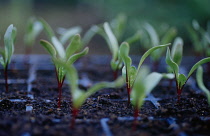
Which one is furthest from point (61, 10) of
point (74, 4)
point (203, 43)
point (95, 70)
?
point (203, 43)

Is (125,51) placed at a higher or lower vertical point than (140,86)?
higher

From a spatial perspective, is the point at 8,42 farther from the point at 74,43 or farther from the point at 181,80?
the point at 181,80

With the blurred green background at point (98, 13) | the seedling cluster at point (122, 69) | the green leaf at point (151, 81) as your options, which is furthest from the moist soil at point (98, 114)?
the blurred green background at point (98, 13)

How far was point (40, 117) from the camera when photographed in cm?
110

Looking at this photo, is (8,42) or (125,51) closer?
(125,51)

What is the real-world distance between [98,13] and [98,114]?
301cm

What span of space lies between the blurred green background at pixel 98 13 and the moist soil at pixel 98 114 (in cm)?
106

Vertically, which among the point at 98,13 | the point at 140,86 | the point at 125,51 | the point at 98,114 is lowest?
the point at 98,114

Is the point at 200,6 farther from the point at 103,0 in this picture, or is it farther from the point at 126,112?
the point at 126,112

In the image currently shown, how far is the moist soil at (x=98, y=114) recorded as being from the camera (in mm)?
1027

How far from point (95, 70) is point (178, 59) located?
828 millimetres

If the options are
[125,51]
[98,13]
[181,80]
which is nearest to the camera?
[125,51]

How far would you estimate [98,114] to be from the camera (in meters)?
1.18

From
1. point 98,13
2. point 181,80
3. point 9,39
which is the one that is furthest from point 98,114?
point 98,13
